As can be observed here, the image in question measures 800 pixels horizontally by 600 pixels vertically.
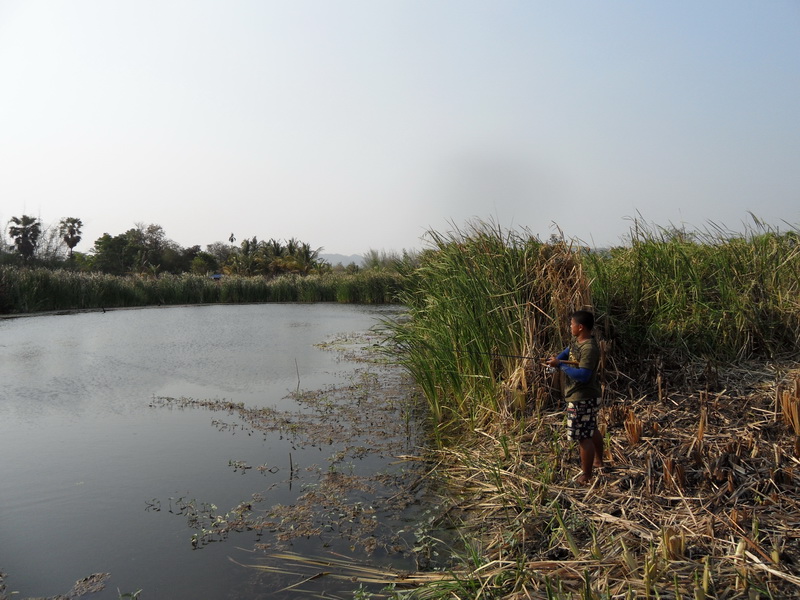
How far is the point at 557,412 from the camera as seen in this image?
5.86 metres

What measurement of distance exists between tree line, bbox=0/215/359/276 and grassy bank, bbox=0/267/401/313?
10.7 m

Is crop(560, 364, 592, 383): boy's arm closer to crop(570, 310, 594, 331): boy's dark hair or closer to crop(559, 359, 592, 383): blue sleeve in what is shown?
crop(559, 359, 592, 383): blue sleeve

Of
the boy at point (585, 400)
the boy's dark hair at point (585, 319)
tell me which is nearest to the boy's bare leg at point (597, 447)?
the boy at point (585, 400)

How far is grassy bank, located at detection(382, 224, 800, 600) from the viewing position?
3318mm

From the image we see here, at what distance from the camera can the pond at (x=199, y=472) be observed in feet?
14.5

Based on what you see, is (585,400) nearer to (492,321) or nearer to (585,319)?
(585,319)

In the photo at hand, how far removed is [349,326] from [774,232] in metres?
18.0

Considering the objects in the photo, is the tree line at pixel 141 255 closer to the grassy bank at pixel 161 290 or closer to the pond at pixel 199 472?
the grassy bank at pixel 161 290

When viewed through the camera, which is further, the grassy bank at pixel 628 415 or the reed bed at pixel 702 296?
the reed bed at pixel 702 296

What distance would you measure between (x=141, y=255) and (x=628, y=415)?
63.5 m

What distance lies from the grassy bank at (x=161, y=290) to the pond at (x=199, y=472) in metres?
13.0

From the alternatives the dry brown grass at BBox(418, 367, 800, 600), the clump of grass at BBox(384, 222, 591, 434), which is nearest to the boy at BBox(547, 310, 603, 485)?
the dry brown grass at BBox(418, 367, 800, 600)

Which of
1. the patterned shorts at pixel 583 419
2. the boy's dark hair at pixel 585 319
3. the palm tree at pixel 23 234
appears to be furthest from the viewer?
the palm tree at pixel 23 234

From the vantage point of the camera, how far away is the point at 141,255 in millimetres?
60562
